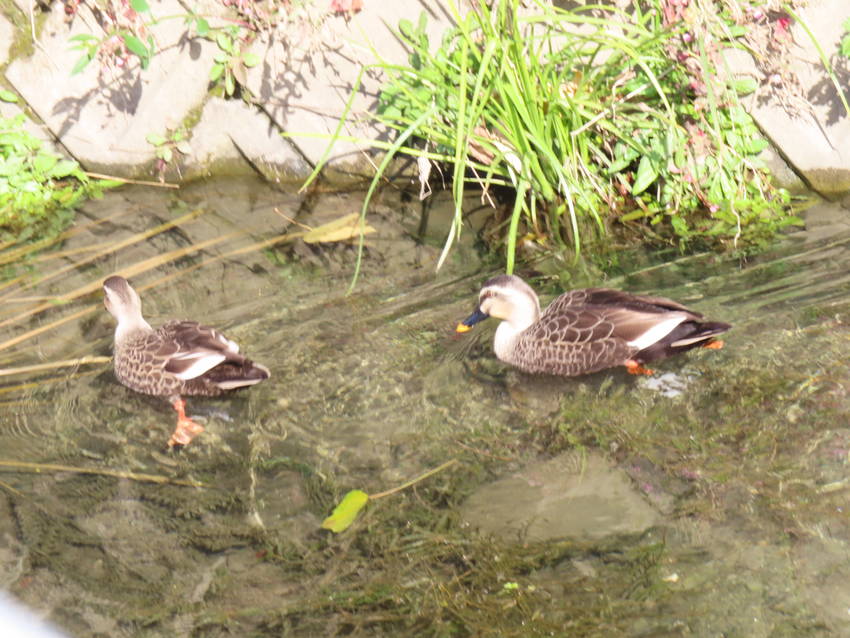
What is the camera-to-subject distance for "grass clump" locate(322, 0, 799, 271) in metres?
5.51

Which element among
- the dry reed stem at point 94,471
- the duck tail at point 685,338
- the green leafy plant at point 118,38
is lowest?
the dry reed stem at point 94,471

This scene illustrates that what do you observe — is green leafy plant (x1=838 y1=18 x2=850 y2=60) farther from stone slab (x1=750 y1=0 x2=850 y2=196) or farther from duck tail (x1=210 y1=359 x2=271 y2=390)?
duck tail (x1=210 y1=359 x2=271 y2=390)

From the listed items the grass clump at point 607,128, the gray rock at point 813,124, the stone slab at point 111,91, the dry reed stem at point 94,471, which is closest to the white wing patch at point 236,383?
the dry reed stem at point 94,471

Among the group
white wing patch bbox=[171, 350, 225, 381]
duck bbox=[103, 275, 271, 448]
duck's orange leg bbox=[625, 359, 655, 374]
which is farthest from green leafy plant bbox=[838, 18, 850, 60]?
white wing patch bbox=[171, 350, 225, 381]

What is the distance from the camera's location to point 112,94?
22.5 ft

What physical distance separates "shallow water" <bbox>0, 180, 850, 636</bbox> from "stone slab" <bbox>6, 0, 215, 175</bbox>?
134 centimetres

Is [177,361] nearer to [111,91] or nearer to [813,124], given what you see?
[111,91]

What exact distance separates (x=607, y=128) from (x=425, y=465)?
2.52 m

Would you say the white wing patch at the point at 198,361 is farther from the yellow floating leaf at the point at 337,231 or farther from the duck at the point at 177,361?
the yellow floating leaf at the point at 337,231

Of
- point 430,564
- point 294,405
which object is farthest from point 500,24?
point 430,564

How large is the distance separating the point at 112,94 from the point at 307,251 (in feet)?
6.59

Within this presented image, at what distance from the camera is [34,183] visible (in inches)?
267

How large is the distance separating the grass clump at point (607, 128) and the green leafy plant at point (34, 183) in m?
2.33

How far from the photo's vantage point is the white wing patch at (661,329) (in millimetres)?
4590
